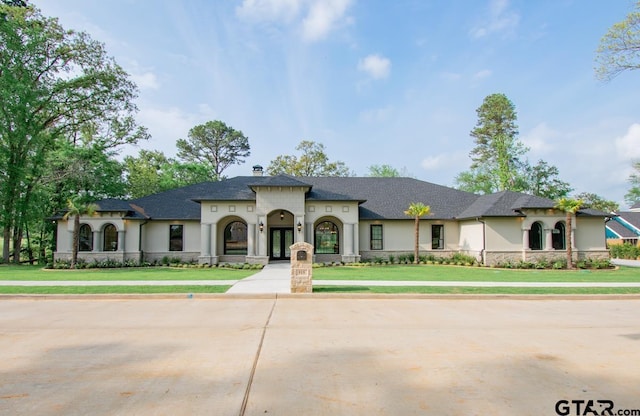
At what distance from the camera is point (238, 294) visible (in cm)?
1060

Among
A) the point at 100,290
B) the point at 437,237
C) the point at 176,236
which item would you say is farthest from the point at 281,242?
the point at 100,290

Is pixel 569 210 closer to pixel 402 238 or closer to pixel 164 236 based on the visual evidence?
pixel 402 238

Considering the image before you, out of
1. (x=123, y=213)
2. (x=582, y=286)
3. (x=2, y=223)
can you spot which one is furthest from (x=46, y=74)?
(x=582, y=286)

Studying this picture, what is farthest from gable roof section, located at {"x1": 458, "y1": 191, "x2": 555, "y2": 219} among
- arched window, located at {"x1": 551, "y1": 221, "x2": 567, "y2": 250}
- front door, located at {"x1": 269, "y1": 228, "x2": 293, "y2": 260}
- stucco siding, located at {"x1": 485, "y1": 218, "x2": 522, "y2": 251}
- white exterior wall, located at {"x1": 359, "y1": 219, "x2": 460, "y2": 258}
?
front door, located at {"x1": 269, "y1": 228, "x2": 293, "y2": 260}

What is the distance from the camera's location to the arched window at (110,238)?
23380mm

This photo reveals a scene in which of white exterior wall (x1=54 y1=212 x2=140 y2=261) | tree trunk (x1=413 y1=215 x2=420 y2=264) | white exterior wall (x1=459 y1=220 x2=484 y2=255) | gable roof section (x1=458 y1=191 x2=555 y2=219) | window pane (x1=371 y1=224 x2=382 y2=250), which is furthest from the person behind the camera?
window pane (x1=371 y1=224 x2=382 y2=250)

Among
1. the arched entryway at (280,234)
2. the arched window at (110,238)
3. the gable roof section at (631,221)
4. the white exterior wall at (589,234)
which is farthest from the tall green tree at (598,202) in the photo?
the arched window at (110,238)

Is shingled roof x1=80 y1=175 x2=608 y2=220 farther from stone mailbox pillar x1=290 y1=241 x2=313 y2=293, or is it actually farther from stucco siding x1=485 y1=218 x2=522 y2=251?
stone mailbox pillar x1=290 y1=241 x2=313 y2=293

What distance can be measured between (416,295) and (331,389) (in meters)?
7.12

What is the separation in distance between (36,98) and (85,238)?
9830mm

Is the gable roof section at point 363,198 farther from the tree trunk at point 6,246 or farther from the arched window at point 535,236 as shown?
the tree trunk at point 6,246

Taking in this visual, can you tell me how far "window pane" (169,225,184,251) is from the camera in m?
24.0

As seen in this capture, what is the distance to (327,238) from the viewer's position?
2530cm

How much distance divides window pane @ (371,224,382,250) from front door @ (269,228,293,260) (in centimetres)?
556
